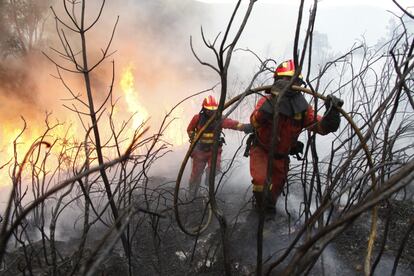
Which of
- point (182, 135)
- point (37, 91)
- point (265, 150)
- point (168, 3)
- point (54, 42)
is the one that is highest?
point (168, 3)

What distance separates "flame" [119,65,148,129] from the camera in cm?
1545

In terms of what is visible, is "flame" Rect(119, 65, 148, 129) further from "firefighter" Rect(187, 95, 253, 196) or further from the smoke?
"firefighter" Rect(187, 95, 253, 196)

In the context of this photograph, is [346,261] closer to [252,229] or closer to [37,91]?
[252,229]

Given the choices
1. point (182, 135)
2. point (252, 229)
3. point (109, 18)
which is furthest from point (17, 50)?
point (252, 229)

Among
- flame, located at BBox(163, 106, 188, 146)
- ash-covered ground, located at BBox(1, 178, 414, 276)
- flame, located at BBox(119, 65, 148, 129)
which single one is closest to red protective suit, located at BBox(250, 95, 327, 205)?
ash-covered ground, located at BBox(1, 178, 414, 276)

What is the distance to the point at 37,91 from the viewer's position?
13.4 metres

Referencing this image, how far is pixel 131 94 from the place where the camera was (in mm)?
16156

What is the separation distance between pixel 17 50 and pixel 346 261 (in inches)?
542

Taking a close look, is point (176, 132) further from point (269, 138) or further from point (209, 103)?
point (269, 138)

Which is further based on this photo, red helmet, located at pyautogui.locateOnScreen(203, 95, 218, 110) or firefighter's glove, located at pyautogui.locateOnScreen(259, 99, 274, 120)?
red helmet, located at pyautogui.locateOnScreen(203, 95, 218, 110)

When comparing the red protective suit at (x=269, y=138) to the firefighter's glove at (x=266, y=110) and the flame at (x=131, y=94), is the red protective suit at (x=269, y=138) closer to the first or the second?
the firefighter's glove at (x=266, y=110)

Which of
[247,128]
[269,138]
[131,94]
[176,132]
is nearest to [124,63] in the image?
[131,94]

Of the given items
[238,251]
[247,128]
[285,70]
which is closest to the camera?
[238,251]

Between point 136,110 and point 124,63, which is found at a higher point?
point 124,63
